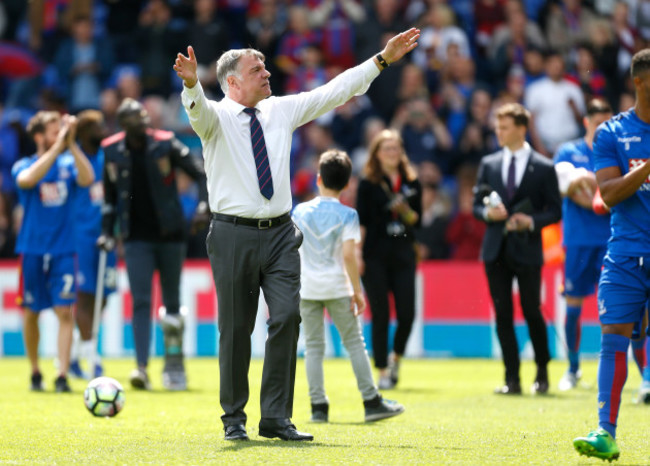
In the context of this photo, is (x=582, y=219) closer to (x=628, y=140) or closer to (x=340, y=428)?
(x=340, y=428)

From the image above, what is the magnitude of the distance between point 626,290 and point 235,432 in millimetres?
2428

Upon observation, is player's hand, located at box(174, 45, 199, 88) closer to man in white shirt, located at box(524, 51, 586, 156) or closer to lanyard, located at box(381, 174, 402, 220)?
lanyard, located at box(381, 174, 402, 220)

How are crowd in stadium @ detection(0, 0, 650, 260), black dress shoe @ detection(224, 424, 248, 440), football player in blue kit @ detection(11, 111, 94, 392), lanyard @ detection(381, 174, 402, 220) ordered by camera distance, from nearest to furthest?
black dress shoe @ detection(224, 424, 248, 440) → football player in blue kit @ detection(11, 111, 94, 392) → lanyard @ detection(381, 174, 402, 220) → crowd in stadium @ detection(0, 0, 650, 260)

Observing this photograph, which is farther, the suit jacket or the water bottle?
the suit jacket

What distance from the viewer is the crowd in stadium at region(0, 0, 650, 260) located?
16.6 meters

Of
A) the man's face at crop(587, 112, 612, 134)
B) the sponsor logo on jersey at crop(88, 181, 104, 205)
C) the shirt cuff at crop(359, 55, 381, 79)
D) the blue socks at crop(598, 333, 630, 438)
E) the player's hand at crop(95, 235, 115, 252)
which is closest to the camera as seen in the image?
the blue socks at crop(598, 333, 630, 438)

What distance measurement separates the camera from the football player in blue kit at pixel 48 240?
10.8 meters

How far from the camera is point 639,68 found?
6.00 meters

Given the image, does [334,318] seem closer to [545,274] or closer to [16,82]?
[545,274]

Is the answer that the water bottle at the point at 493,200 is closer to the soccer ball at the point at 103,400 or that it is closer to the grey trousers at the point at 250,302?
the grey trousers at the point at 250,302

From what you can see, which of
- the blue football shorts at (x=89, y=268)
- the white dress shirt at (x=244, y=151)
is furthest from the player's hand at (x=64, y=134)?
the white dress shirt at (x=244, y=151)

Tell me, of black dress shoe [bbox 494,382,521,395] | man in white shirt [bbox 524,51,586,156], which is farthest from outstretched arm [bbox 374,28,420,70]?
man in white shirt [bbox 524,51,586,156]

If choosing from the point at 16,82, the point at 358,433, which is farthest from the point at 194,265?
the point at 358,433

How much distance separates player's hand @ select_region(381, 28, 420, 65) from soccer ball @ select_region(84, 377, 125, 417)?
10.5ft
